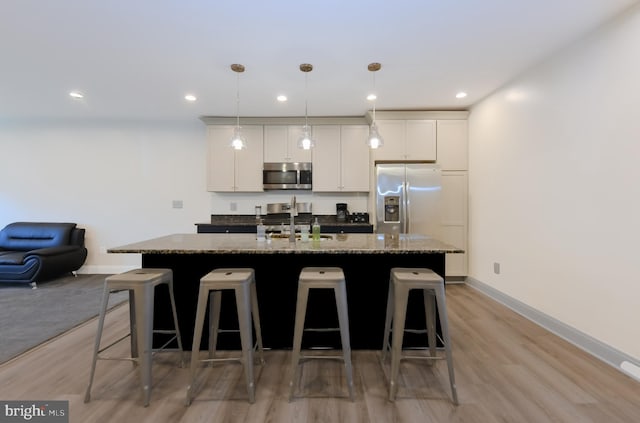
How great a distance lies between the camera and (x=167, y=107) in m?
4.27

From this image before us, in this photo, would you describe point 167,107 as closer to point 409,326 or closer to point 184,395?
point 184,395

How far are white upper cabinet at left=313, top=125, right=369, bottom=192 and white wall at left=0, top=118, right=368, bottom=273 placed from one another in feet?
1.29

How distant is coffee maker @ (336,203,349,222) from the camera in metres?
4.81

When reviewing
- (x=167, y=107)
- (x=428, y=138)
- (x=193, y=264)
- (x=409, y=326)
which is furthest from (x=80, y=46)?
(x=428, y=138)

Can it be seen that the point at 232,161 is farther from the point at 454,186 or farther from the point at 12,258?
the point at 454,186

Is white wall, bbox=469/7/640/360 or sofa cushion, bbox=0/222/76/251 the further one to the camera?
sofa cushion, bbox=0/222/76/251

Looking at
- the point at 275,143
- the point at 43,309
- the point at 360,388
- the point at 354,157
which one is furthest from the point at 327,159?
the point at 43,309

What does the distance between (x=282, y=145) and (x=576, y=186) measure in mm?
3643

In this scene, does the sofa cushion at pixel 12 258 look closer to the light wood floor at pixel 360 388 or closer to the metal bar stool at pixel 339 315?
the light wood floor at pixel 360 388

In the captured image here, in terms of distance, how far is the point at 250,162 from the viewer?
468cm

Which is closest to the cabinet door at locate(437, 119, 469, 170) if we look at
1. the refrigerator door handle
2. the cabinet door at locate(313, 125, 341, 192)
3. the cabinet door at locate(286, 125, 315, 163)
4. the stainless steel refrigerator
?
the stainless steel refrigerator

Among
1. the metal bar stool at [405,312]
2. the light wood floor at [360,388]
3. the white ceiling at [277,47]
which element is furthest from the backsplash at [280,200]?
the metal bar stool at [405,312]

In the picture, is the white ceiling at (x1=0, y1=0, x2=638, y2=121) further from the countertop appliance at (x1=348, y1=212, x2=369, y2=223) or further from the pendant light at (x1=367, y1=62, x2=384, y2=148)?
the countertop appliance at (x1=348, y1=212, x2=369, y2=223)

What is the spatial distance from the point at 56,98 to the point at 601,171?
6.10m
